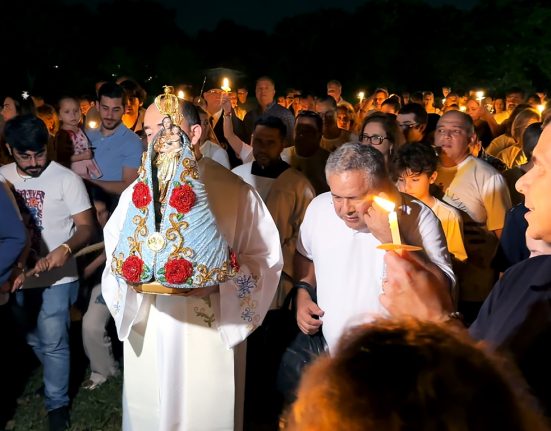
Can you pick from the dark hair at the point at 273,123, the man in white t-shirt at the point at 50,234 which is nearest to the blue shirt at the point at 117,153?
the dark hair at the point at 273,123

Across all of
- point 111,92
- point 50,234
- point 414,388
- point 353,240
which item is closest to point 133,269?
point 353,240

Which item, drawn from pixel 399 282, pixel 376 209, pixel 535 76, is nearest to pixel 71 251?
pixel 376 209

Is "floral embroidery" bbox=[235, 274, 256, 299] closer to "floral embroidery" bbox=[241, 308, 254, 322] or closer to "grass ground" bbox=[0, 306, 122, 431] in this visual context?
"floral embroidery" bbox=[241, 308, 254, 322]

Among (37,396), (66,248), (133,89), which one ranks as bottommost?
(37,396)

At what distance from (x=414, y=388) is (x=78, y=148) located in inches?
235

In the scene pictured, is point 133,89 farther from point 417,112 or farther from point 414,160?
point 414,160

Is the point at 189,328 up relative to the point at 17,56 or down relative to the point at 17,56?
down

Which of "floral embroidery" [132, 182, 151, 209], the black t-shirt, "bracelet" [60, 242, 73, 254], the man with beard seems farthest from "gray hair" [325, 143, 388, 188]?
the man with beard

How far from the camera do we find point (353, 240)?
148 inches

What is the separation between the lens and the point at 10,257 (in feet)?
15.2

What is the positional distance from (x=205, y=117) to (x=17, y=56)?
76.4 feet

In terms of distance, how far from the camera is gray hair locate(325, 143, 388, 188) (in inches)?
143

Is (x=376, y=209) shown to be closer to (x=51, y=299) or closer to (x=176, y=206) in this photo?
(x=176, y=206)

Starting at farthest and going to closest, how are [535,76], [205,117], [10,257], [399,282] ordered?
1. [535,76]
2. [205,117]
3. [10,257]
4. [399,282]
